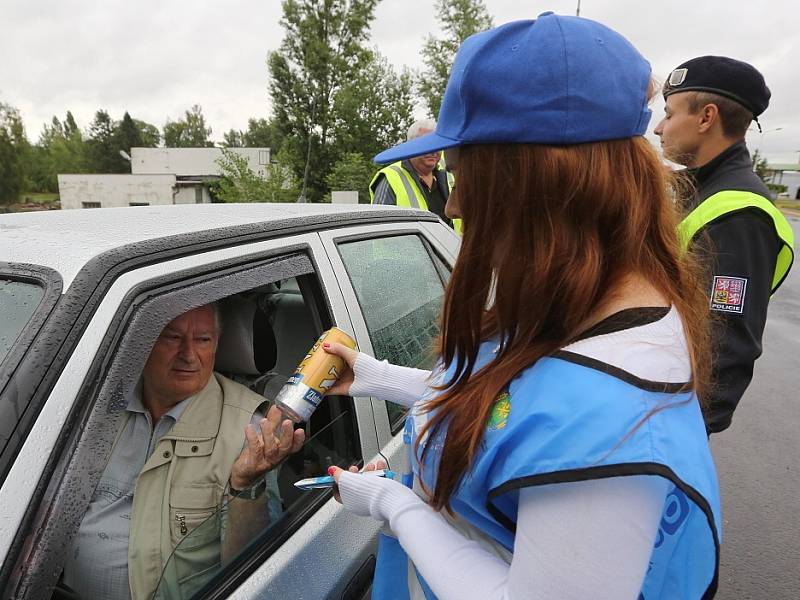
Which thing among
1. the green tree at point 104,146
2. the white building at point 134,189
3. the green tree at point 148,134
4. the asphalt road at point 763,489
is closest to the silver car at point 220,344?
the asphalt road at point 763,489

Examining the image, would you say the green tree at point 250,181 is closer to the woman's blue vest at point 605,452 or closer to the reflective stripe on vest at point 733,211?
the reflective stripe on vest at point 733,211

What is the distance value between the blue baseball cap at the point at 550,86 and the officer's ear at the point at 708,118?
60.8 inches

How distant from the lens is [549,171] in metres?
0.84

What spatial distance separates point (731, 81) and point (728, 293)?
88cm

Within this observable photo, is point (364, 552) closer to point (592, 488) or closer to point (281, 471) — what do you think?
point (281, 471)

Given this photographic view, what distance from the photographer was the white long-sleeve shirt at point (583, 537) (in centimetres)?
70

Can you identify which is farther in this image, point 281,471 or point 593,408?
point 281,471

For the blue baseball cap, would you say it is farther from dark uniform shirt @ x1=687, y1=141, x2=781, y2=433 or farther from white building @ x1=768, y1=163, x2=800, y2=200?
white building @ x1=768, y1=163, x2=800, y2=200

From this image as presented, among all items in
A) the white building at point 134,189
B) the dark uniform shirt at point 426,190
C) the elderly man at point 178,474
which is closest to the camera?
the elderly man at point 178,474

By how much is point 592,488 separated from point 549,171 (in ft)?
1.54

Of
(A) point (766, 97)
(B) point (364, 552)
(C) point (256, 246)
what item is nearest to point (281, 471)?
(B) point (364, 552)

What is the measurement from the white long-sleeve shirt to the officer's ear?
1.72m

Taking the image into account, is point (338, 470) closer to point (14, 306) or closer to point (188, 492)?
point (188, 492)

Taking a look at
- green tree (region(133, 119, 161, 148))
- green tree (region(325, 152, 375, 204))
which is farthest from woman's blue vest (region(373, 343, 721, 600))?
green tree (region(133, 119, 161, 148))
